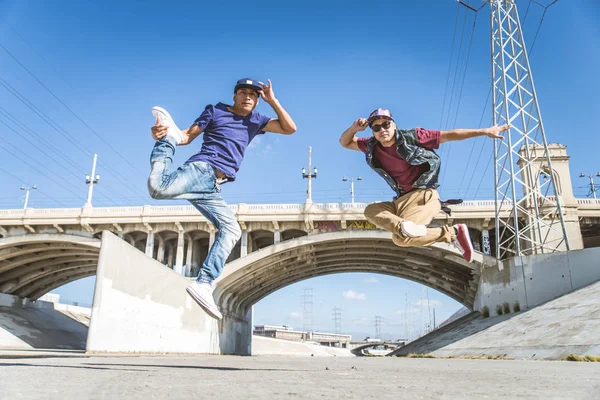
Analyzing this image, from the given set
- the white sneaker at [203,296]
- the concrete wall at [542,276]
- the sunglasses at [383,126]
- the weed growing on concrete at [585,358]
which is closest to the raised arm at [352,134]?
the sunglasses at [383,126]

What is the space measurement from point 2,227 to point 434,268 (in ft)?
126

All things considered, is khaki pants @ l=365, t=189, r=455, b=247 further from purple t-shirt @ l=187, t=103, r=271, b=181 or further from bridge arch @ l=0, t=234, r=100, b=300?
bridge arch @ l=0, t=234, r=100, b=300

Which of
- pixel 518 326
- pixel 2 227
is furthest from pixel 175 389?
pixel 2 227

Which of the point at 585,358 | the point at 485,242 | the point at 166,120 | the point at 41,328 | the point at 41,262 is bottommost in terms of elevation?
the point at 585,358

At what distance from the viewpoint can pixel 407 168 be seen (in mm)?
6918

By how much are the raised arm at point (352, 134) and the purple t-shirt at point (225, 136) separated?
133 cm

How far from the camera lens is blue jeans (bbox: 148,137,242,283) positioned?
17.9 ft

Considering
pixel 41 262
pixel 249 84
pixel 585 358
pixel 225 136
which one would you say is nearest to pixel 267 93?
pixel 249 84

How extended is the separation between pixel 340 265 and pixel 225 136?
3928 cm

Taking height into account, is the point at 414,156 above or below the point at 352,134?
below

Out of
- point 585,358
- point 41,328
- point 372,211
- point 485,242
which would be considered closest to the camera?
point 372,211

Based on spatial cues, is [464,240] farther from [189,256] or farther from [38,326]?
[38,326]

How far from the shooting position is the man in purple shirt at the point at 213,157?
18.4ft

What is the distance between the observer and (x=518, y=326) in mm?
21031
